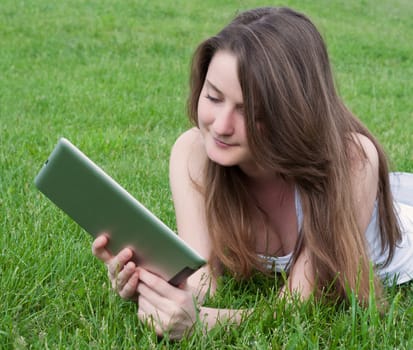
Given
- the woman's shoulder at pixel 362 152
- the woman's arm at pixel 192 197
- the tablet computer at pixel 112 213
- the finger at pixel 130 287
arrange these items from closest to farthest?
1. the tablet computer at pixel 112 213
2. the finger at pixel 130 287
3. the woman's shoulder at pixel 362 152
4. the woman's arm at pixel 192 197

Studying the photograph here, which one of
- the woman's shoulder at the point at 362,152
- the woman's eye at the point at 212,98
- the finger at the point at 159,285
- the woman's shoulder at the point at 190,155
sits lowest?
the finger at the point at 159,285

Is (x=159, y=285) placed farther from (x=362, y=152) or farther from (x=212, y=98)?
(x=362, y=152)

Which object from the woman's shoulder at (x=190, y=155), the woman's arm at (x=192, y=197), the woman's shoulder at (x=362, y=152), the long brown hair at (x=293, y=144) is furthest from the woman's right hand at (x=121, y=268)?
the woman's shoulder at (x=362, y=152)

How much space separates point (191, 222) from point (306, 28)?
2.60 feet

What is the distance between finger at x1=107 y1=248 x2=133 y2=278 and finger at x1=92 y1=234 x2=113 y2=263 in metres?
0.03

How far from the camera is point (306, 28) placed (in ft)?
7.93

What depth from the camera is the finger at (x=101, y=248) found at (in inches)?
89.3

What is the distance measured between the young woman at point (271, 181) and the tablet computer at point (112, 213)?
56 mm

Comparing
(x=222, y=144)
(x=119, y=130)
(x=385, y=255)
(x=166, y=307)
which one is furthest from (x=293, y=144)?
(x=119, y=130)

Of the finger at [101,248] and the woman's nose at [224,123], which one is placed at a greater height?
the woman's nose at [224,123]

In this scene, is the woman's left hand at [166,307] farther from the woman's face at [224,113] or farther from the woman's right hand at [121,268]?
the woman's face at [224,113]

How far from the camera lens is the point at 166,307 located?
219 cm

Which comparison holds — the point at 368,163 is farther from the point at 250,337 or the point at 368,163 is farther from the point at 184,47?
the point at 184,47

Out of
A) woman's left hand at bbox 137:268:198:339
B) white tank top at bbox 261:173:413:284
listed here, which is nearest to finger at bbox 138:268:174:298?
woman's left hand at bbox 137:268:198:339
